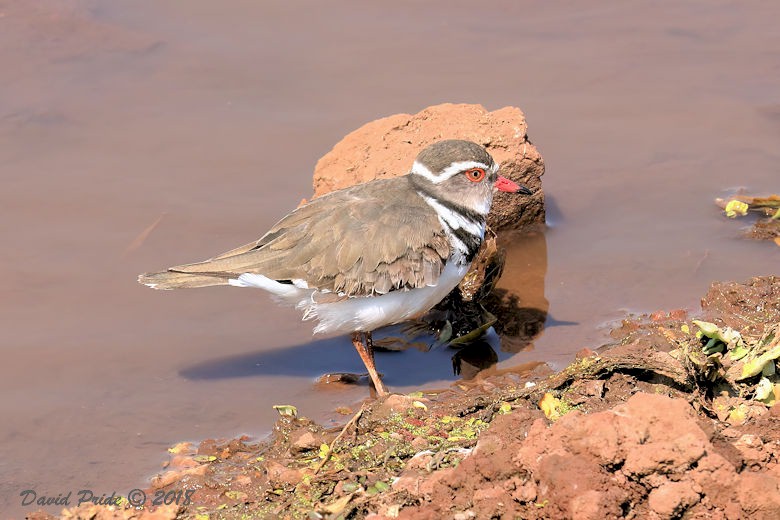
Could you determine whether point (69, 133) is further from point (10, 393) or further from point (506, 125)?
point (506, 125)

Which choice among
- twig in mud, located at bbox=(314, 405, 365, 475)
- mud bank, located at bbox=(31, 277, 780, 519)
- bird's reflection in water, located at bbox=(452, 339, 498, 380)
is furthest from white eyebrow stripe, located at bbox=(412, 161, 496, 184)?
twig in mud, located at bbox=(314, 405, 365, 475)

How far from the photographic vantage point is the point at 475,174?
23.9 feet

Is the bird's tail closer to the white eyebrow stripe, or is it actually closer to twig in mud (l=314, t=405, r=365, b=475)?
the white eyebrow stripe

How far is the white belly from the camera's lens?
22.5 ft

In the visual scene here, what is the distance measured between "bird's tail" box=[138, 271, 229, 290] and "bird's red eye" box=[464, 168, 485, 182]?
1.96 m

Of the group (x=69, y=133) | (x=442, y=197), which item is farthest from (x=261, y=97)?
(x=442, y=197)

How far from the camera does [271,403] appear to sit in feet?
23.0

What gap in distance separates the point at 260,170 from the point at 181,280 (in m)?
2.94

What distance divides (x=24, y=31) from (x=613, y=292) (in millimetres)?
8152

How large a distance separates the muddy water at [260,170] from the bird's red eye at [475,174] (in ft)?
4.48

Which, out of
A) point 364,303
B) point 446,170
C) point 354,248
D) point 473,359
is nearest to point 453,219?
point 446,170

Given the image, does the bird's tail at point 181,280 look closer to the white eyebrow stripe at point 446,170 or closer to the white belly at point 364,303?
the white belly at point 364,303

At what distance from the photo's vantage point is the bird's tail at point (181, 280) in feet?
23.3

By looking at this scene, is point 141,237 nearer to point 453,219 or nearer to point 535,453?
point 453,219
